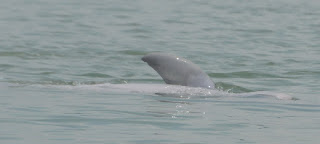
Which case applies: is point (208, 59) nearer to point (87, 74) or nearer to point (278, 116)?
point (87, 74)

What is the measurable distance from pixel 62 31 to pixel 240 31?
4.68 metres

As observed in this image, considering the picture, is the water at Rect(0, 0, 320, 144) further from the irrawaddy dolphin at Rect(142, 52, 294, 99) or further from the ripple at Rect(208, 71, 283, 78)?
the irrawaddy dolphin at Rect(142, 52, 294, 99)

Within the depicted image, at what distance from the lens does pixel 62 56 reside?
17.1 metres

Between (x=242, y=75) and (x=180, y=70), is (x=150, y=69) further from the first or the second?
(x=180, y=70)

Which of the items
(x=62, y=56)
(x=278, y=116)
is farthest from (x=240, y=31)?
(x=278, y=116)

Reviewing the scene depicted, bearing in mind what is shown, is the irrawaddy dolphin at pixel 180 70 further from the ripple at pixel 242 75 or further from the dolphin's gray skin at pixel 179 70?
the ripple at pixel 242 75

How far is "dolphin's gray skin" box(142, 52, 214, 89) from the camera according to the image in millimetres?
11883

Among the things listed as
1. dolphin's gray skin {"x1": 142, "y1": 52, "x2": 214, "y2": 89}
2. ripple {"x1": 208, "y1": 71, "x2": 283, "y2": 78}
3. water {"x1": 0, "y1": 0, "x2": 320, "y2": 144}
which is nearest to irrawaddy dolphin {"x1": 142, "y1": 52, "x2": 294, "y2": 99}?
dolphin's gray skin {"x1": 142, "y1": 52, "x2": 214, "y2": 89}

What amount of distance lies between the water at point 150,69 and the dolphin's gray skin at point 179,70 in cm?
31

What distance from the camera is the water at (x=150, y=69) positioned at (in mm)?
9086

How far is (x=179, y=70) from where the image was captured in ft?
39.1

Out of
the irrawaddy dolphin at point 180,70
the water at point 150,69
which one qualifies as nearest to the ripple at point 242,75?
the water at point 150,69

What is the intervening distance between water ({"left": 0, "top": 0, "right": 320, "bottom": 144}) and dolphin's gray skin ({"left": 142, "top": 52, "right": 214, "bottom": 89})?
308 millimetres

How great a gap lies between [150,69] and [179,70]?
3.88 m
